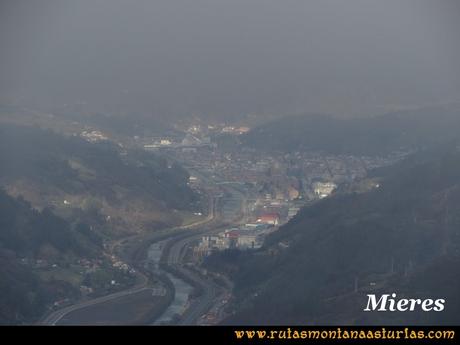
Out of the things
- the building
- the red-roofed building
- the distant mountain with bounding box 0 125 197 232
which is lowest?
the red-roofed building

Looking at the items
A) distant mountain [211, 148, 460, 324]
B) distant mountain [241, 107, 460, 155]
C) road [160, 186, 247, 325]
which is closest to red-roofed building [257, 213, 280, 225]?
road [160, 186, 247, 325]

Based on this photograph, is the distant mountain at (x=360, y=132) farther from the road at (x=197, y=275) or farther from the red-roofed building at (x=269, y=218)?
the road at (x=197, y=275)

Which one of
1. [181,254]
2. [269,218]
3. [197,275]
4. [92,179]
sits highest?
[92,179]

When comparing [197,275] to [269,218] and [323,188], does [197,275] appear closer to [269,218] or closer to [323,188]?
[269,218]

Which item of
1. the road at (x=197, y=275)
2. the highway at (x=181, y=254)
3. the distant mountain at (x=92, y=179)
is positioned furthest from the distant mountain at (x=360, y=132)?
the road at (x=197, y=275)

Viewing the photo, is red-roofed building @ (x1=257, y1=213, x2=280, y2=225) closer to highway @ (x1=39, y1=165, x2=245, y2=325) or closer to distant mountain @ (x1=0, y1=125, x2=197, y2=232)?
highway @ (x1=39, y1=165, x2=245, y2=325)

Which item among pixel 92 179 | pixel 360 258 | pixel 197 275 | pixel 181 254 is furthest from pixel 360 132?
pixel 360 258
